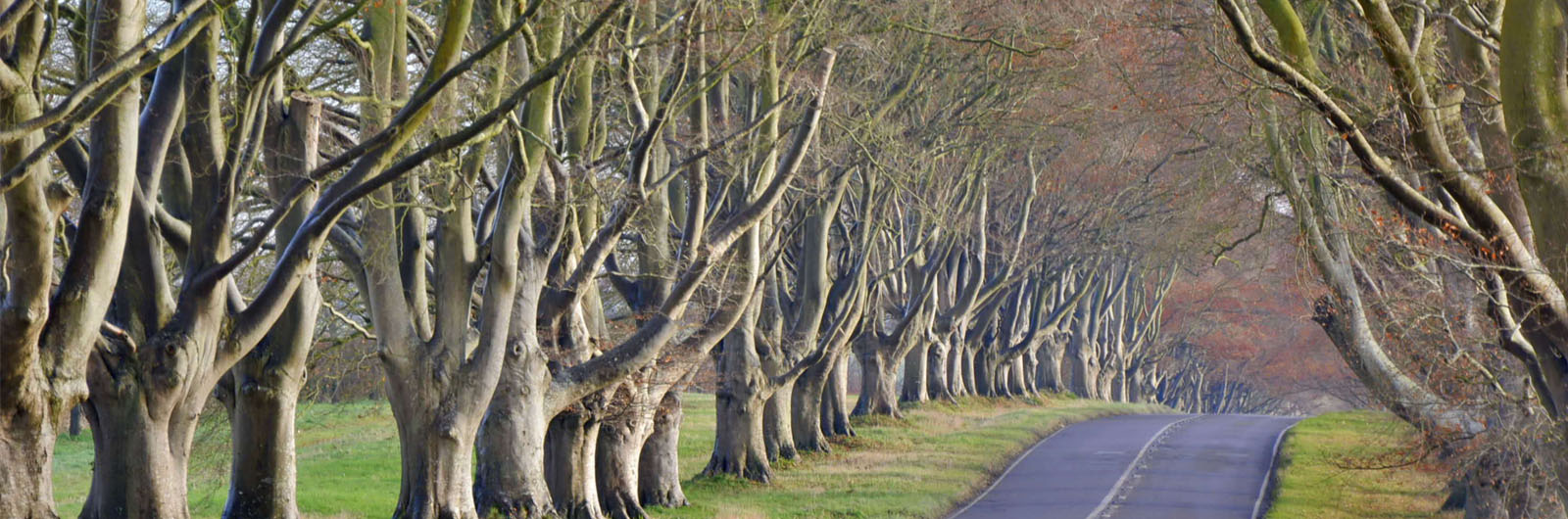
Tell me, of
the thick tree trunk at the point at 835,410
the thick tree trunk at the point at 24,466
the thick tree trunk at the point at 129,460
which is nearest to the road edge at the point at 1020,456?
the thick tree trunk at the point at 835,410

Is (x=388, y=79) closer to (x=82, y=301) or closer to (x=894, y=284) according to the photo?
(x=82, y=301)

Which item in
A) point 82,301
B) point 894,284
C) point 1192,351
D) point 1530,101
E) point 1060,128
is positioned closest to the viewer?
point 1530,101

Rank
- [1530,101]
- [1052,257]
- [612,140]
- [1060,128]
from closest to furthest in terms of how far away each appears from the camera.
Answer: [1530,101] < [612,140] < [1060,128] < [1052,257]

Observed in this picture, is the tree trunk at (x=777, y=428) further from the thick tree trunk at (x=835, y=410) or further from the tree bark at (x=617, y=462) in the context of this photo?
the tree bark at (x=617, y=462)


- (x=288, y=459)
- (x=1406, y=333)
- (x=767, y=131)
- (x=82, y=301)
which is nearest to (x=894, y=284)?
(x=767, y=131)

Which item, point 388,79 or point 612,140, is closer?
point 388,79

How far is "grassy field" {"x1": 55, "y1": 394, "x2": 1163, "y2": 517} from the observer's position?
70.9 feet

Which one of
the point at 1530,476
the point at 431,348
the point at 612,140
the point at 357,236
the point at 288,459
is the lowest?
the point at 1530,476

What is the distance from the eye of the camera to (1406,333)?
14.4 metres

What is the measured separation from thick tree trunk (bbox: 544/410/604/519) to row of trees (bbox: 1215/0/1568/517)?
8.61m

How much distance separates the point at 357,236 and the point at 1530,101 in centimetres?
1071

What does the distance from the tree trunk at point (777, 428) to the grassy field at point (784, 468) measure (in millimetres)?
337

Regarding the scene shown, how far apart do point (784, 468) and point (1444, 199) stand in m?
17.3

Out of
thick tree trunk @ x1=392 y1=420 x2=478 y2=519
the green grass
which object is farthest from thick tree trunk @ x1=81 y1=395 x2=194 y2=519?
the green grass
